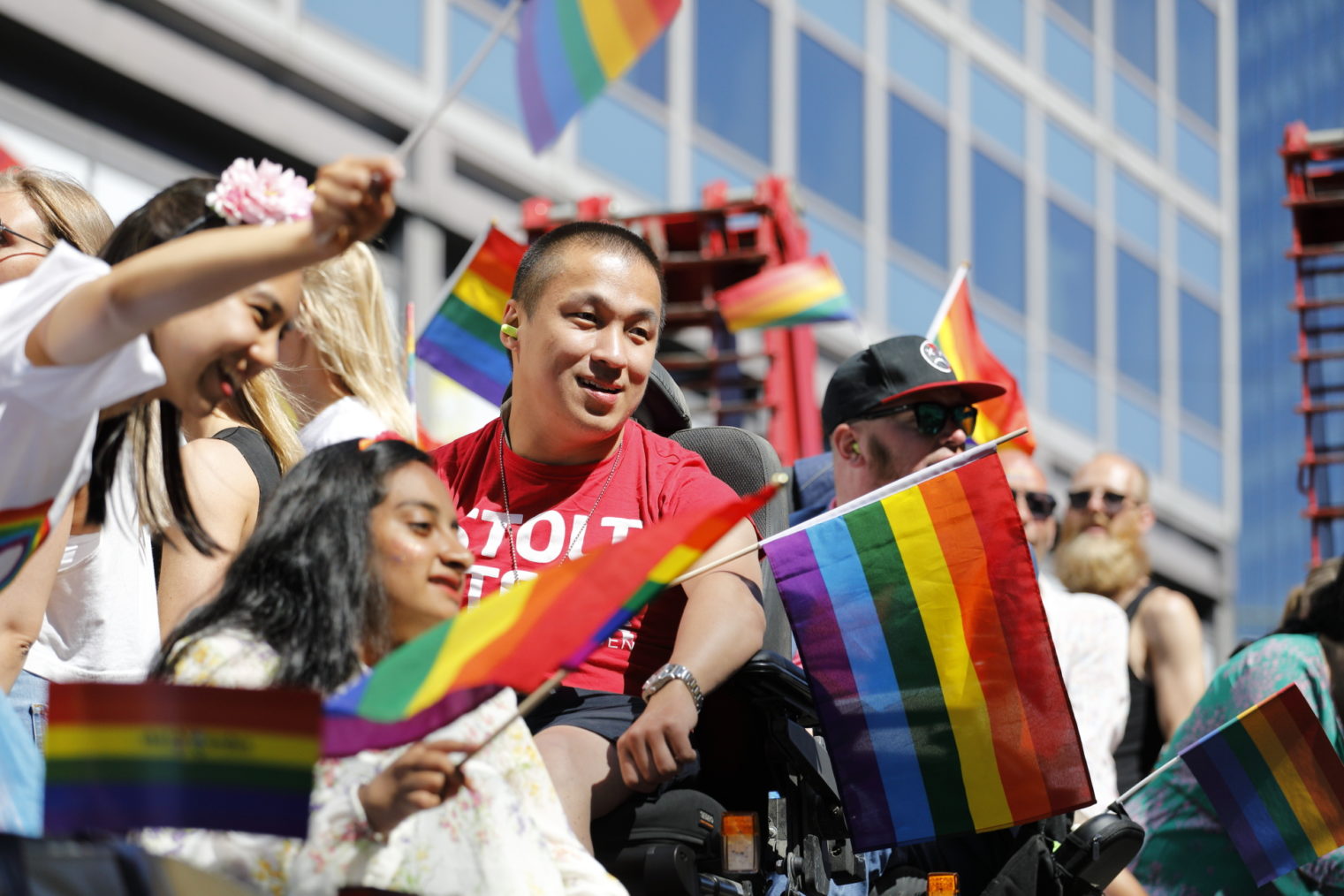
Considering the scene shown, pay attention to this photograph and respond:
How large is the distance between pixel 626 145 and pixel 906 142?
16.7 feet

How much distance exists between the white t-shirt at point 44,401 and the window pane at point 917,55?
17912 millimetres

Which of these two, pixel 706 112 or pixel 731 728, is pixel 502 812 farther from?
pixel 706 112

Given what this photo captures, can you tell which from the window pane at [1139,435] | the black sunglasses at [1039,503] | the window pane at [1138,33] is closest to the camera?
the black sunglasses at [1039,503]

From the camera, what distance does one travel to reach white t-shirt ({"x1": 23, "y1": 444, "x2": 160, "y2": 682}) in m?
3.21

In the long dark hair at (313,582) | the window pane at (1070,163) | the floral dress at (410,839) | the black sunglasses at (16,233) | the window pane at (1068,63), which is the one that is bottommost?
the floral dress at (410,839)

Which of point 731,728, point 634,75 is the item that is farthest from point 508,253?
point 634,75

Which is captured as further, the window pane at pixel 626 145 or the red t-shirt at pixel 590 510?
the window pane at pixel 626 145

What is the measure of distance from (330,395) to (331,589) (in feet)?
4.96

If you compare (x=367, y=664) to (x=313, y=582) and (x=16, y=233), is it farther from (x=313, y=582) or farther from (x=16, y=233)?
(x=16, y=233)

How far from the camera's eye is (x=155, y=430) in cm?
272

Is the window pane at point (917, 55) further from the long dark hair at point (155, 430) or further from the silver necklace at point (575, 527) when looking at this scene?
the long dark hair at point (155, 430)

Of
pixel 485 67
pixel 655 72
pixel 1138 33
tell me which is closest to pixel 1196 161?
pixel 1138 33

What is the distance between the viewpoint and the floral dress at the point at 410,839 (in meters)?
2.45

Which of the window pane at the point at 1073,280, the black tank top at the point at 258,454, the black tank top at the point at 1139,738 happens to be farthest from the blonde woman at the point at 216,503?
the window pane at the point at 1073,280
